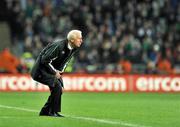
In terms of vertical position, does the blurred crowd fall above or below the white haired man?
above

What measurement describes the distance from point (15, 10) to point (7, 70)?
315cm

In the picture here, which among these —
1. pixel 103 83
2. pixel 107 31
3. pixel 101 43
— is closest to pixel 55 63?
pixel 103 83

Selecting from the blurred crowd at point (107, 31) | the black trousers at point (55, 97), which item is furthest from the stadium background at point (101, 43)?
the black trousers at point (55, 97)

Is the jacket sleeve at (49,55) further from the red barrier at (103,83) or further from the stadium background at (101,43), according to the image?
the red barrier at (103,83)

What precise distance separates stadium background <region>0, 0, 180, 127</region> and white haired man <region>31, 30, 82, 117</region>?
16349 mm

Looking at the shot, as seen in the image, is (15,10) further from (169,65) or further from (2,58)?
(169,65)

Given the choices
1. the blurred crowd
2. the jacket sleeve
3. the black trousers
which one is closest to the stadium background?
the blurred crowd

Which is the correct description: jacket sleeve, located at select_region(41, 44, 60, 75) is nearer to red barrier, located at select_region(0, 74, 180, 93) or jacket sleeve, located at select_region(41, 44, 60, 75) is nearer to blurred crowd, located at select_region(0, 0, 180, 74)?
red barrier, located at select_region(0, 74, 180, 93)

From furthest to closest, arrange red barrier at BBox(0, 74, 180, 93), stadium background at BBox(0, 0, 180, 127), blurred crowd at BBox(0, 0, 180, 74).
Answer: blurred crowd at BBox(0, 0, 180, 74) < stadium background at BBox(0, 0, 180, 127) < red barrier at BBox(0, 74, 180, 93)

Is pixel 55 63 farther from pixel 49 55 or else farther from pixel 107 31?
pixel 107 31

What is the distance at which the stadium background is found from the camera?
3525 centimetres

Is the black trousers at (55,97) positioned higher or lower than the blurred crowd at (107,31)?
lower

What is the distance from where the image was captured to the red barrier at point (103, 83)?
1373 inches

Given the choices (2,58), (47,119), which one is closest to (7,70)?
(2,58)
